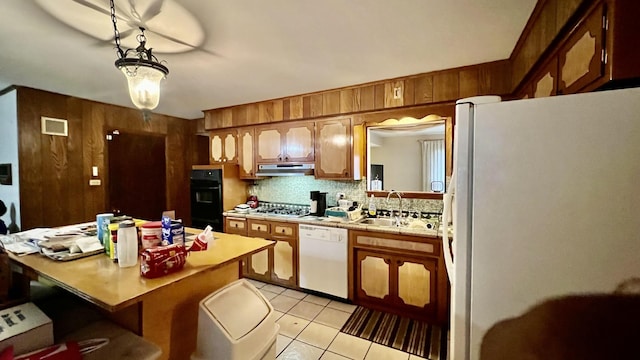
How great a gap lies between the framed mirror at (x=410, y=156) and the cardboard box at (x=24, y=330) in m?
2.67

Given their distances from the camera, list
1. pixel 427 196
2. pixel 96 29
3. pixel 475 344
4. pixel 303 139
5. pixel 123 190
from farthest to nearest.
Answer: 1. pixel 123 190
2. pixel 303 139
3. pixel 427 196
4. pixel 96 29
5. pixel 475 344

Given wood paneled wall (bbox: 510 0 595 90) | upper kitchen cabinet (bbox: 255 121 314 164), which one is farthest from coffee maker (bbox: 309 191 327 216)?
wood paneled wall (bbox: 510 0 595 90)

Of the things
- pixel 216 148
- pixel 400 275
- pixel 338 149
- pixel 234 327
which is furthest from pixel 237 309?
pixel 216 148

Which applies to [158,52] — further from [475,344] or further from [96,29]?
[475,344]

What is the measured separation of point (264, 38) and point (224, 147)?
91.5 inches

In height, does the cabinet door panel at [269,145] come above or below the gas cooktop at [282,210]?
above

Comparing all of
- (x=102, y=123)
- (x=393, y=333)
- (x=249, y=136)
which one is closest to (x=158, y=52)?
(x=249, y=136)

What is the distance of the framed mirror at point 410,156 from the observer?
2.65 m

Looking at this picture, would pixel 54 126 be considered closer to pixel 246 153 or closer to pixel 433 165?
pixel 246 153

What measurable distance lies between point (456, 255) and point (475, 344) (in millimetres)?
320

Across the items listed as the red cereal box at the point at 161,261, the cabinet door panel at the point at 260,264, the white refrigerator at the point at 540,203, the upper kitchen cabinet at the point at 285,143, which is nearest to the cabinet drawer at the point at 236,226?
the cabinet door panel at the point at 260,264

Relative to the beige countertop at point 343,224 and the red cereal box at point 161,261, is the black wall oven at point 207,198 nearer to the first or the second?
the beige countertop at point 343,224

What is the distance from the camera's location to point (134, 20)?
160 cm

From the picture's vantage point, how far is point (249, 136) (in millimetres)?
3586
